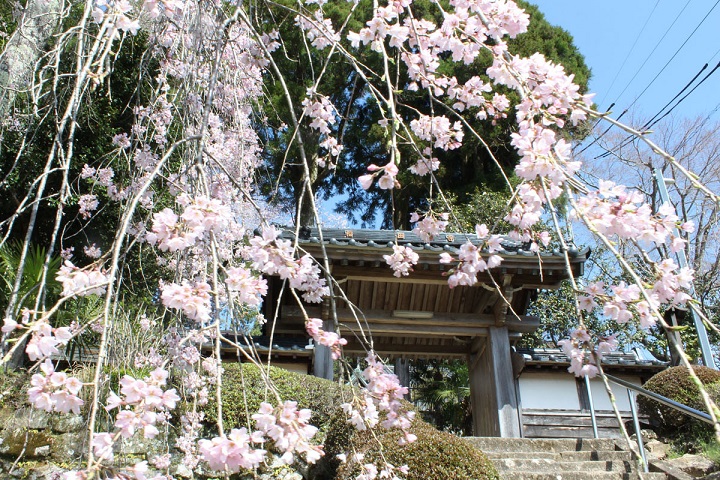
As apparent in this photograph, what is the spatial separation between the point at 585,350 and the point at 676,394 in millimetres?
5391

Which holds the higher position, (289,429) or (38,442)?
(38,442)

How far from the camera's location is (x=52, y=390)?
1.35 metres

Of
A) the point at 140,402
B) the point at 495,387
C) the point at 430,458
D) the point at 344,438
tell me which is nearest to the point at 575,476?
the point at 430,458

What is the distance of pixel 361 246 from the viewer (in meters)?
5.32

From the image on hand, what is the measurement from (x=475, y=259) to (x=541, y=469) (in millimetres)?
2996

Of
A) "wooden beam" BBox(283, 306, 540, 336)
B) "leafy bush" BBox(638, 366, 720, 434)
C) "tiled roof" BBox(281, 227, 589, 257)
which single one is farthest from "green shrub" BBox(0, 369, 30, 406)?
"leafy bush" BBox(638, 366, 720, 434)

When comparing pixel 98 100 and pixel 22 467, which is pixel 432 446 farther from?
pixel 98 100

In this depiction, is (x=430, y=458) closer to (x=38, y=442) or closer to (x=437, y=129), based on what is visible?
(x=437, y=129)

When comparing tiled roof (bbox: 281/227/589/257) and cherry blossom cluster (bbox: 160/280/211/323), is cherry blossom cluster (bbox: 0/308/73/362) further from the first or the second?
tiled roof (bbox: 281/227/589/257)

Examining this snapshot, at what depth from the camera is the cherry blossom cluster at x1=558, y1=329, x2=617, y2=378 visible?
1.50 metres

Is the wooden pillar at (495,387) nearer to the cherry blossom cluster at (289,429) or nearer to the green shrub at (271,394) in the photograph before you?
the green shrub at (271,394)

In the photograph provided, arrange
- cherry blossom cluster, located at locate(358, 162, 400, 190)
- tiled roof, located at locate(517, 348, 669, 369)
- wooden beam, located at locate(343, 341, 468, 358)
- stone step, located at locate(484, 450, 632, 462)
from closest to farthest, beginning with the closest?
cherry blossom cluster, located at locate(358, 162, 400, 190) → stone step, located at locate(484, 450, 632, 462) → tiled roof, located at locate(517, 348, 669, 369) → wooden beam, located at locate(343, 341, 468, 358)

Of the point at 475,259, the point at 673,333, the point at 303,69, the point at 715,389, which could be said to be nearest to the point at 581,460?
the point at 715,389

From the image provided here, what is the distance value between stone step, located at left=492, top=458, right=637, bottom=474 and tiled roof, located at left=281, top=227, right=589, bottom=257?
1.76 m
